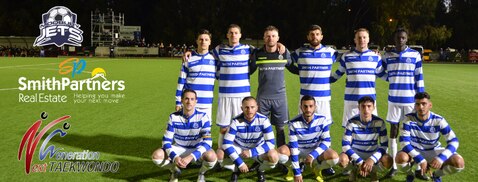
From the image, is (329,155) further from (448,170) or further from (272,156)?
(448,170)

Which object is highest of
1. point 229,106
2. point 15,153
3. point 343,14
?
point 343,14

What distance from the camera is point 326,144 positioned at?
4.84m

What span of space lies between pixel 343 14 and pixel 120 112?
47.3 meters

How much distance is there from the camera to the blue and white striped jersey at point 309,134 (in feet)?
15.9

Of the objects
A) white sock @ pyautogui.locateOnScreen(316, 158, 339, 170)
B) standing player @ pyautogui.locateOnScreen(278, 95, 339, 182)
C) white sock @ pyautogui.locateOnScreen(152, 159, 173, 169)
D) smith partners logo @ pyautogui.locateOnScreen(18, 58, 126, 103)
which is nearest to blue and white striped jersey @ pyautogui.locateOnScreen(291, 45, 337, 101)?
standing player @ pyautogui.locateOnScreen(278, 95, 339, 182)

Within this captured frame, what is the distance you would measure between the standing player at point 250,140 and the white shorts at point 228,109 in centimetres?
50

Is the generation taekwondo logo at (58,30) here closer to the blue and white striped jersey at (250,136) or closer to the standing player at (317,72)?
the standing player at (317,72)

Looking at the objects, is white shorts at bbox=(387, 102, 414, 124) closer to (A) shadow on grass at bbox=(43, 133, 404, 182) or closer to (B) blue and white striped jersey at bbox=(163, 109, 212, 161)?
(A) shadow on grass at bbox=(43, 133, 404, 182)

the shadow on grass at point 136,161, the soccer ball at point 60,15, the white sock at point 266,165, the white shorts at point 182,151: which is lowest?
the shadow on grass at point 136,161

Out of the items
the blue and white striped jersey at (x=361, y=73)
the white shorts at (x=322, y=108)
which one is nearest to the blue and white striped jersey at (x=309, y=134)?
the white shorts at (x=322, y=108)

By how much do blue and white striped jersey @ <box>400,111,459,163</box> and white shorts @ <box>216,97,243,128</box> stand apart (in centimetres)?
197

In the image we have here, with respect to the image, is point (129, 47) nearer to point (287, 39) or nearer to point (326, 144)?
point (287, 39)

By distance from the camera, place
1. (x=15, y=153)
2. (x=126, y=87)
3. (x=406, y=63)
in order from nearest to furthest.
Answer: (x=406, y=63) < (x=15, y=153) < (x=126, y=87)

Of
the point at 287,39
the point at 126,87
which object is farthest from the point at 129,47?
the point at 126,87
